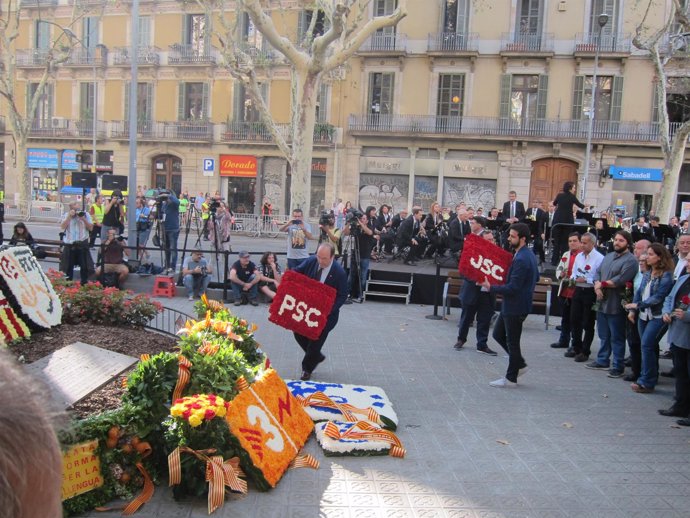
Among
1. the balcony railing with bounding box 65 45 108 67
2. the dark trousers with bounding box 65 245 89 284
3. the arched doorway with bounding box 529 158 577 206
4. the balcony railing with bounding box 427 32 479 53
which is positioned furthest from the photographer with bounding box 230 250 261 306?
the balcony railing with bounding box 65 45 108 67

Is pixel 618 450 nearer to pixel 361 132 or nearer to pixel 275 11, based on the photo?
pixel 361 132

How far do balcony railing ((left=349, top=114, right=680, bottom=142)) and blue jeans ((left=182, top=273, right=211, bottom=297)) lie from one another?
21.4m

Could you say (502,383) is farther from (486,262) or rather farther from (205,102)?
(205,102)

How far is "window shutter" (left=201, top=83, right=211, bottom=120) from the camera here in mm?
36281

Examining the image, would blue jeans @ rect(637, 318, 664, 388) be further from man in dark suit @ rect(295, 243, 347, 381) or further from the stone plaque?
the stone plaque

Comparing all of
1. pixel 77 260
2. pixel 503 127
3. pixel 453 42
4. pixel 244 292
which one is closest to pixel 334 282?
pixel 244 292

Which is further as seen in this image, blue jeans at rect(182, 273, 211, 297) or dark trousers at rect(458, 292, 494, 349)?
blue jeans at rect(182, 273, 211, 297)

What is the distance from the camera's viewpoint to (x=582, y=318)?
381 inches

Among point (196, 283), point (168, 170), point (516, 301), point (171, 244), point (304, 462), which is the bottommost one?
point (304, 462)

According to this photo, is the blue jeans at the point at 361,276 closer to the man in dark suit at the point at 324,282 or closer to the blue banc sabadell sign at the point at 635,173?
the man in dark suit at the point at 324,282

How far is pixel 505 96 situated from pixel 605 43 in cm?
538

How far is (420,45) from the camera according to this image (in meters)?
32.8

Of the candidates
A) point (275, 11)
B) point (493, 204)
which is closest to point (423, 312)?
point (493, 204)

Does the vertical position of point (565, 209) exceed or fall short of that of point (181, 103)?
it falls short
